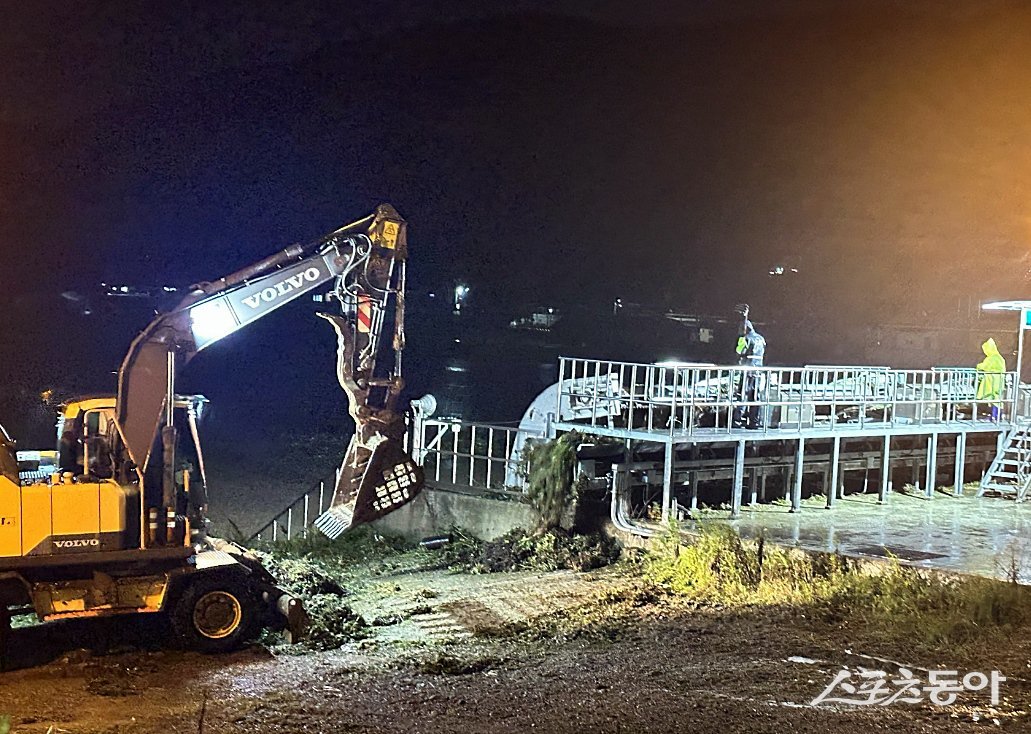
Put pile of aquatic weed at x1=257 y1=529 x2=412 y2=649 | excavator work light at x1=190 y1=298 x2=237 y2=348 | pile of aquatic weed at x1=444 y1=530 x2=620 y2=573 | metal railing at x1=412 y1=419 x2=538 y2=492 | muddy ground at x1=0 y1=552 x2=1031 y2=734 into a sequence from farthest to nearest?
metal railing at x1=412 y1=419 x2=538 y2=492, pile of aquatic weed at x1=444 y1=530 x2=620 y2=573, pile of aquatic weed at x1=257 y1=529 x2=412 y2=649, excavator work light at x1=190 y1=298 x2=237 y2=348, muddy ground at x1=0 y1=552 x2=1031 y2=734

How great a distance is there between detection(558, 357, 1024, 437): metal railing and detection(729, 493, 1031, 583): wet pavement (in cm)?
145

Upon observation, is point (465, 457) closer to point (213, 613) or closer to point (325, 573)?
point (325, 573)

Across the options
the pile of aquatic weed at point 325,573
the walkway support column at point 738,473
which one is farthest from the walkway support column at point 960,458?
the pile of aquatic weed at point 325,573

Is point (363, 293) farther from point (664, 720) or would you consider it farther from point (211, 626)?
point (664, 720)

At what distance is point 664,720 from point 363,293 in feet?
21.3

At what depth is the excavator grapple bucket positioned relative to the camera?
12477 millimetres

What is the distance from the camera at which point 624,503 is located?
15297mm

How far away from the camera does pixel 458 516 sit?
16.8m

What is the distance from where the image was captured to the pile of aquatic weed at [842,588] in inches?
393

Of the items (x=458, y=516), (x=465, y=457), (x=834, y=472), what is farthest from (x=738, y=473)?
(x=465, y=457)

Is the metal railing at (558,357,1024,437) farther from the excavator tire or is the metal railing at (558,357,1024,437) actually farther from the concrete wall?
the excavator tire

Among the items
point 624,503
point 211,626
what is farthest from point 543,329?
point 211,626

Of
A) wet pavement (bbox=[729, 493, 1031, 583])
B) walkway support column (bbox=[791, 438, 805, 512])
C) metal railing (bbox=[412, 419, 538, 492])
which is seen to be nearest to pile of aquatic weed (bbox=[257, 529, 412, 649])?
metal railing (bbox=[412, 419, 538, 492])

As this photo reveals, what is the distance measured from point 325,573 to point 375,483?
2.66 m
